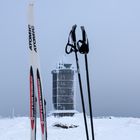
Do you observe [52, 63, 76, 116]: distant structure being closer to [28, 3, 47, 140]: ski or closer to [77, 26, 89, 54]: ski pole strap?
[28, 3, 47, 140]: ski

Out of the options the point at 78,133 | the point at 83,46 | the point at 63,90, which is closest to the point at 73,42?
the point at 83,46

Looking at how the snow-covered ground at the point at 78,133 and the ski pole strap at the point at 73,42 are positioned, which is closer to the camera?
the ski pole strap at the point at 73,42

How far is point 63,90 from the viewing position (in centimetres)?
4984

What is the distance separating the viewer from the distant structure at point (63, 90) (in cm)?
4959

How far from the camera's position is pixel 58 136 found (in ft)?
61.1

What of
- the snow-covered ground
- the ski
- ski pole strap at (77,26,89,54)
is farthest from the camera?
the snow-covered ground

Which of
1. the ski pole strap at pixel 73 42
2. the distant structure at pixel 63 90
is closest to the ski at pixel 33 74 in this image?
the ski pole strap at pixel 73 42

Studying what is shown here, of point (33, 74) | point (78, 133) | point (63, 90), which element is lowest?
point (78, 133)

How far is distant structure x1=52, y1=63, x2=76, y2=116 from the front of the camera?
163 ft

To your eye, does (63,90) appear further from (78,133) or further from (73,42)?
(73,42)

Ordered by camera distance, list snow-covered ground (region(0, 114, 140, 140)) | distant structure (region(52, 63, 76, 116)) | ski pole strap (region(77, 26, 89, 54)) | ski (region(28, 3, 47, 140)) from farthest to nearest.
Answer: distant structure (region(52, 63, 76, 116)) → snow-covered ground (region(0, 114, 140, 140)) → ski (region(28, 3, 47, 140)) → ski pole strap (region(77, 26, 89, 54))

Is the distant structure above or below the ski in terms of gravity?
above

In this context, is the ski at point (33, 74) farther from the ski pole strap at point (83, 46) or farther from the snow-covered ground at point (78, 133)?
the snow-covered ground at point (78, 133)

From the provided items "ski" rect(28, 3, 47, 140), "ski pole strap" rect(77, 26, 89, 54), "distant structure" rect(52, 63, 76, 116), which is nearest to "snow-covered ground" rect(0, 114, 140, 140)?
"ski" rect(28, 3, 47, 140)
